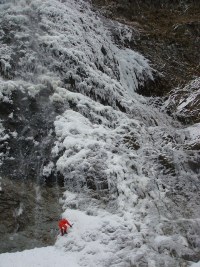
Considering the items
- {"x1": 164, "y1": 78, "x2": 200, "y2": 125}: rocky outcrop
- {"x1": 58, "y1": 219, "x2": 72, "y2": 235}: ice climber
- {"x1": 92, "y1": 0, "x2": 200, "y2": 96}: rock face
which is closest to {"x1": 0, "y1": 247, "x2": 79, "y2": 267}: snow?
{"x1": 58, "y1": 219, "x2": 72, "y2": 235}: ice climber

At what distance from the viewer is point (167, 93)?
64.6 feet

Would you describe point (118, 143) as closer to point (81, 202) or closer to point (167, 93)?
point (81, 202)

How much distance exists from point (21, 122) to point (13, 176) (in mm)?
2263

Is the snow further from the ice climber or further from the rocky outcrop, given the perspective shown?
the rocky outcrop

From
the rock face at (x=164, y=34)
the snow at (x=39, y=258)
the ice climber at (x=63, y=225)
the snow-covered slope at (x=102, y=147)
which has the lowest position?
the snow at (x=39, y=258)

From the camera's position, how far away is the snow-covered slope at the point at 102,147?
1061cm

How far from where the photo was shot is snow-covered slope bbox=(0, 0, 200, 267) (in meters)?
10.6

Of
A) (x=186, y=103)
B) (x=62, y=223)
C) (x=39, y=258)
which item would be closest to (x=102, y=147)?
(x=62, y=223)

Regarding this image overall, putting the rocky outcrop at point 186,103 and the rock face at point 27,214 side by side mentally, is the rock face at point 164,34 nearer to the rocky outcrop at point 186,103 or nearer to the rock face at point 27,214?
the rocky outcrop at point 186,103

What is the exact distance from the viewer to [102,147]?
42.5 ft

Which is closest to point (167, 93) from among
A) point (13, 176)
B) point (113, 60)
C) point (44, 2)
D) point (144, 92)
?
point (144, 92)

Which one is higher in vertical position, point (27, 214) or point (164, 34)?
point (164, 34)

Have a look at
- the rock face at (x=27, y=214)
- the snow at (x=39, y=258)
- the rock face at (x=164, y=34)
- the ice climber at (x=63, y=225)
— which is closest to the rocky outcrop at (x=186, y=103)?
the rock face at (x=164, y=34)

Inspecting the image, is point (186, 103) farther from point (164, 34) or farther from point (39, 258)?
point (39, 258)
